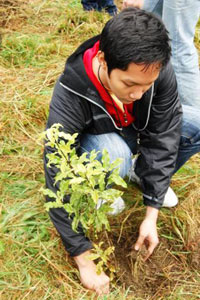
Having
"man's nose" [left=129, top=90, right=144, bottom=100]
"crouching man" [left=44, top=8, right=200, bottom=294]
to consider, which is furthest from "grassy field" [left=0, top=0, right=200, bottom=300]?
"man's nose" [left=129, top=90, right=144, bottom=100]

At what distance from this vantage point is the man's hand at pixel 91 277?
5.79 feet

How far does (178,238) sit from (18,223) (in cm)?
86

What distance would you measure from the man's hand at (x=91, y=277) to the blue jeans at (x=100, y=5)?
2734mm

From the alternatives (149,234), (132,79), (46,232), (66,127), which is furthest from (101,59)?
(46,232)

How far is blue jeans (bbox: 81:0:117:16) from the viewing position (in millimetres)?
3803

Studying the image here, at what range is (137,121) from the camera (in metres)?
1.93

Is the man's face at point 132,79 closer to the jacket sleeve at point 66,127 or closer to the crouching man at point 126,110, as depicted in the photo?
the crouching man at point 126,110

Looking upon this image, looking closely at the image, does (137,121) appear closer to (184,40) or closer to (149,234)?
(149,234)

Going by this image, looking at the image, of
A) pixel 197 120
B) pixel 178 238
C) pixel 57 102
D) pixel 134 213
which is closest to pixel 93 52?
pixel 57 102

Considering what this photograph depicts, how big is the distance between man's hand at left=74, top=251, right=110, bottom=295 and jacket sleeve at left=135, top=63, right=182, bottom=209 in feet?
1.30

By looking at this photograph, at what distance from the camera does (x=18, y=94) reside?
290 centimetres

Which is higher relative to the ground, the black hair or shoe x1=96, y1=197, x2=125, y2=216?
the black hair

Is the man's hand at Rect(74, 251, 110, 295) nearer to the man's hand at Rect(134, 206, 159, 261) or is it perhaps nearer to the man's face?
the man's hand at Rect(134, 206, 159, 261)

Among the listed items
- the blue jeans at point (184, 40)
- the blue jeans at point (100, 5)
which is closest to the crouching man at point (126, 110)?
the blue jeans at point (184, 40)
